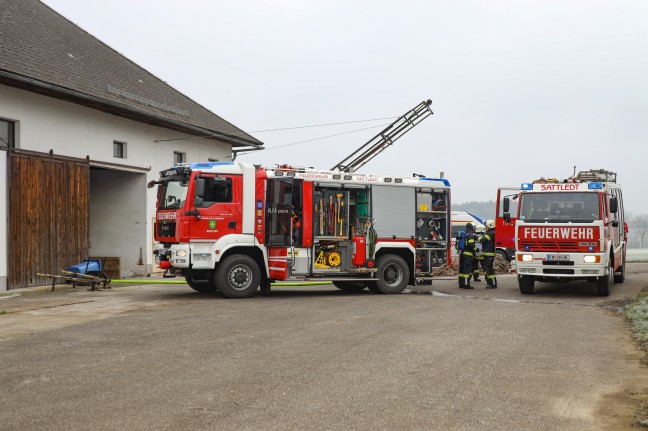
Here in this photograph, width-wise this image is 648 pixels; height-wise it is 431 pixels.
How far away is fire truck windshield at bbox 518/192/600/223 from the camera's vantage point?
1522 centimetres

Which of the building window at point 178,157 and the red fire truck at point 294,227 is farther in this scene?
the building window at point 178,157

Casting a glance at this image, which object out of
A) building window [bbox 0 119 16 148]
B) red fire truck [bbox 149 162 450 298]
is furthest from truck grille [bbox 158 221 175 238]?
building window [bbox 0 119 16 148]

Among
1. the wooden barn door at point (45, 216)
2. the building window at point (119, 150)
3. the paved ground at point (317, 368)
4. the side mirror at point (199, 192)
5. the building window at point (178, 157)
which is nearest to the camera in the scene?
the paved ground at point (317, 368)

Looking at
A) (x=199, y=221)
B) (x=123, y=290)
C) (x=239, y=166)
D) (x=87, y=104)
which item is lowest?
(x=123, y=290)

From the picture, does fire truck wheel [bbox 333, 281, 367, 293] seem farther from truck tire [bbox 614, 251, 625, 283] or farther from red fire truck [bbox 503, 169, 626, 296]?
truck tire [bbox 614, 251, 625, 283]

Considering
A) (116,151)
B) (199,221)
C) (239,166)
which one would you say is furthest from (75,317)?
(116,151)

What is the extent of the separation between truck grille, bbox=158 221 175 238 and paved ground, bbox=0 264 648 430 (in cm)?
222

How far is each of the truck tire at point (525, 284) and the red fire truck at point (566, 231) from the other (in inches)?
1.0

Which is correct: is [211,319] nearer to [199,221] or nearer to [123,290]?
[199,221]

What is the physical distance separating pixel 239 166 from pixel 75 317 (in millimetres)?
4866

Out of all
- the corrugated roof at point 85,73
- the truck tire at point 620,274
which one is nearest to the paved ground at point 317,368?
the truck tire at point 620,274

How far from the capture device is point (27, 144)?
16.9m

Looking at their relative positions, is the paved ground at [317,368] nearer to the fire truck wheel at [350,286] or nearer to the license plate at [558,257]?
the license plate at [558,257]

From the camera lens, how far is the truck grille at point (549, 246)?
15.1m
